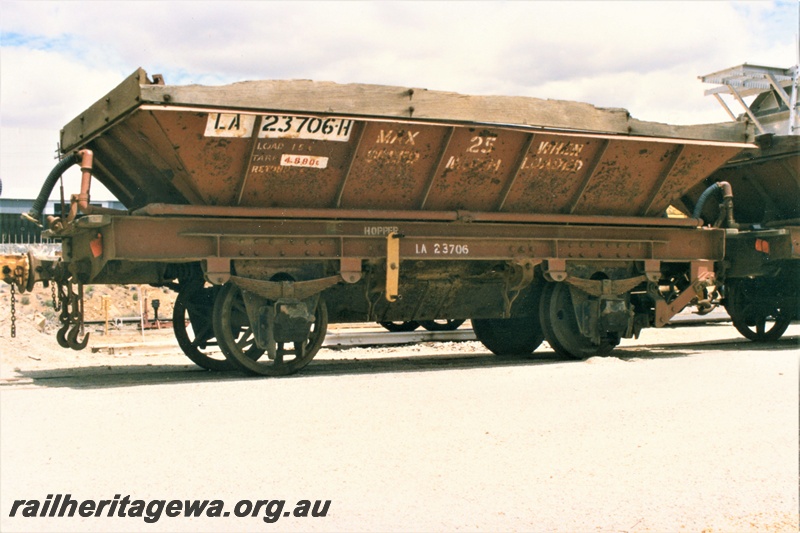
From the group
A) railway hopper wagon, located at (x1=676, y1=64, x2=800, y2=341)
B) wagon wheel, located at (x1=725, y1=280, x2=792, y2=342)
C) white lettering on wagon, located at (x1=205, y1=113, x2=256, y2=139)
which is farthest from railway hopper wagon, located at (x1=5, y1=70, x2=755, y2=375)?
wagon wheel, located at (x1=725, y1=280, x2=792, y2=342)

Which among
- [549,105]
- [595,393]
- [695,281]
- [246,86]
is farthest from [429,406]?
[695,281]

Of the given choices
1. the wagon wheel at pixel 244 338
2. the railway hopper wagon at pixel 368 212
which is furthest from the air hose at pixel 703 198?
the wagon wheel at pixel 244 338

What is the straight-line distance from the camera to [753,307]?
44.4 feet

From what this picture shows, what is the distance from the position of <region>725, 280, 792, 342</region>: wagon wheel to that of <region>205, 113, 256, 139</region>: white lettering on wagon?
8556 mm

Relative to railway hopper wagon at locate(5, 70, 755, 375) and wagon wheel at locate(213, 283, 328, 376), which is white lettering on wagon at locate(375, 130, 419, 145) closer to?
railway hopper wagon at locate(5, 70, 755, 375)

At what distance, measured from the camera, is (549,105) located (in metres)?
10.0

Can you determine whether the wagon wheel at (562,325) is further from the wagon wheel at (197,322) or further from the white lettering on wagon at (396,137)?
the wagon wheel at (197,322)

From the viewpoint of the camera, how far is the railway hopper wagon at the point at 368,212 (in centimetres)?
863

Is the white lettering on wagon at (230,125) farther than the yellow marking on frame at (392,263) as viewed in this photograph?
No

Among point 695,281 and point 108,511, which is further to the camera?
point 695,281

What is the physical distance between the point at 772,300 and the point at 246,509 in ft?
36.2

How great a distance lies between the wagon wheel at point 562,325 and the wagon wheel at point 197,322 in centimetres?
411

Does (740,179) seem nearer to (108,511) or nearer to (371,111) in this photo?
(371,111)

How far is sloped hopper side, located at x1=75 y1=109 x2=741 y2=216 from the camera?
8570 mm
